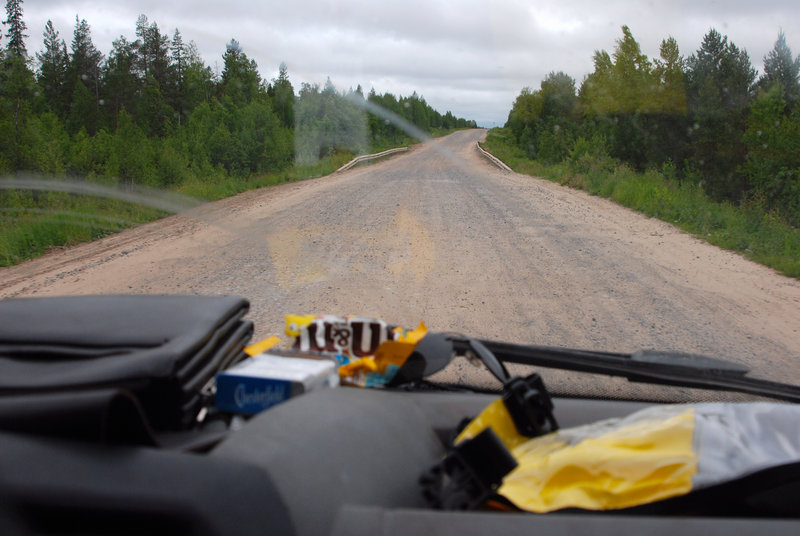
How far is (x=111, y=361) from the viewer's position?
4.19 ft

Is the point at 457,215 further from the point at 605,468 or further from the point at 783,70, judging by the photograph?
the point at 783,70

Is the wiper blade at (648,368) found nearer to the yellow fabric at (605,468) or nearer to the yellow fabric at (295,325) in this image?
the yellow fabric at (605,468)

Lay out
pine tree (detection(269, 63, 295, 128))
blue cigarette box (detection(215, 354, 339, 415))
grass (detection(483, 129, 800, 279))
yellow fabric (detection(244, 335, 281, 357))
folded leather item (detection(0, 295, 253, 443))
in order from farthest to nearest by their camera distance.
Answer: pine tree (detection(269, 63, 295, 128)) → grass (detection(483, 129, 800, 279)) → yellow fabric (detection(244, 335, 281, 357)) → blue cigarette box (detection(215, 354, 339, 415)) → folded leather item (detection(0, 295, 253, 443))

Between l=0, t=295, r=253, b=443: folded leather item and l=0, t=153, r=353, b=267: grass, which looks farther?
l=0, t=153, r=353, b=267: grass

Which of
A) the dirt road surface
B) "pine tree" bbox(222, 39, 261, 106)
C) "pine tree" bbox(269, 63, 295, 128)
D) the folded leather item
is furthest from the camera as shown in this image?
"pine tree" bbox(222, 39, 261, 106)

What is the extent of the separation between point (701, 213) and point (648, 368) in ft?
38.3

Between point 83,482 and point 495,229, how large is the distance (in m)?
9.78

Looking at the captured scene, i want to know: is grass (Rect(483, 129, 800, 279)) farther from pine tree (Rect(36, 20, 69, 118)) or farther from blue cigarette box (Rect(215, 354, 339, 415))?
pine tree (Rect(36, 20, 69, 118))

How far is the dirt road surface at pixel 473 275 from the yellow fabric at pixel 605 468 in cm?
180

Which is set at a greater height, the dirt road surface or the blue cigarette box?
the blue cigarette box

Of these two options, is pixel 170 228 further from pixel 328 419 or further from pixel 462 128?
pixel 462 128

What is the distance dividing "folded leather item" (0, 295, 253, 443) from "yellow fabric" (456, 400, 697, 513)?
27.2 inches

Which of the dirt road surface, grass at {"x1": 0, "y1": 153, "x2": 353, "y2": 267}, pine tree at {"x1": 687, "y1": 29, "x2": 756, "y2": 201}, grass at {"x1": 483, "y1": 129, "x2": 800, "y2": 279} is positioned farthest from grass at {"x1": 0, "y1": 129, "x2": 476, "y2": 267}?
pine tree at {"x1": 687, "y1": 29, "x2": 756, "y2": 201}

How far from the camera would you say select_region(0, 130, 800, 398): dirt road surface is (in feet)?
17.6
